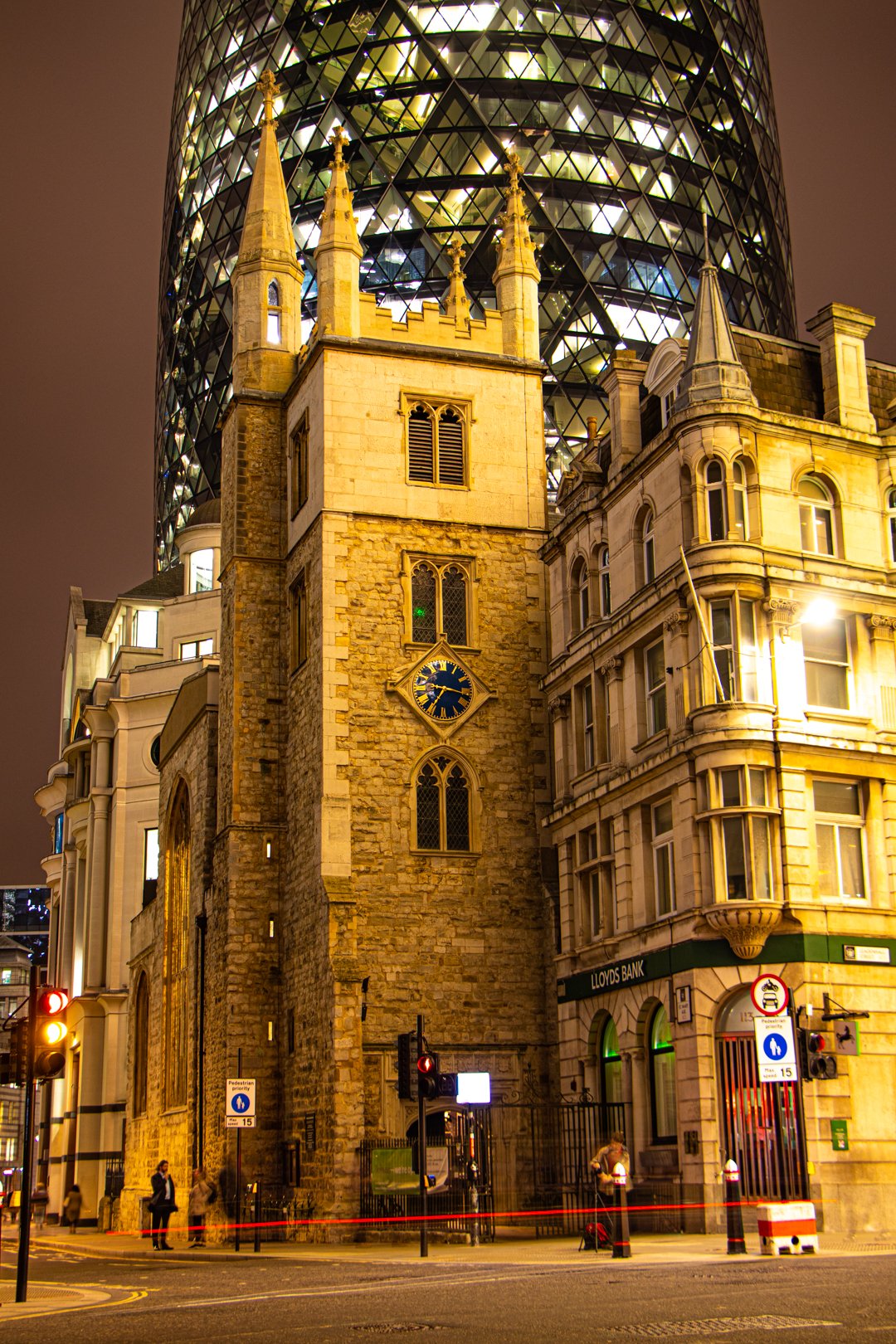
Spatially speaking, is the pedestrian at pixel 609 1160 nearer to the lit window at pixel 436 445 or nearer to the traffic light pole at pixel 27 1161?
the traffic light pole at pixel 27 1161

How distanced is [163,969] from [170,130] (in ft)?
201

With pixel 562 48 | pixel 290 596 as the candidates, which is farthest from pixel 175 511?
pixel 290 596

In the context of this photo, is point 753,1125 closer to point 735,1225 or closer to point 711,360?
point 735,1225

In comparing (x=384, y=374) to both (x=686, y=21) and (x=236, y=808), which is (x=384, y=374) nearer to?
(x=236, y=808)

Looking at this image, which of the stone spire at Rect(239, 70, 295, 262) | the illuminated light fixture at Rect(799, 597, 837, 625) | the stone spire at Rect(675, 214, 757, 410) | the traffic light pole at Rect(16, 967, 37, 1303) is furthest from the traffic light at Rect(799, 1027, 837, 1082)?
the stone spire at Rect(239, 70, 295, 262)

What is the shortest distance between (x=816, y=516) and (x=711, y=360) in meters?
3.45

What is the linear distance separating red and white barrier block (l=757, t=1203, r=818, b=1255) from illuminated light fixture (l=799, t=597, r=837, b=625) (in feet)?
39.3

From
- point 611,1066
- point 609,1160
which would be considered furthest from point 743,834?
point 611,1066

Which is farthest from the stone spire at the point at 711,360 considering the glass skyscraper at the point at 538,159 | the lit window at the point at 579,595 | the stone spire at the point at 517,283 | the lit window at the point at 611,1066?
the glass skyscraper at the point at 538,159

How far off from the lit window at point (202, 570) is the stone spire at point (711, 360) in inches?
1710

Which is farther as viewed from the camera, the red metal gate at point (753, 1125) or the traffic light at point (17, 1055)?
the red metal gate at point (753, 1125)

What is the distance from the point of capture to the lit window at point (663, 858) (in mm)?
32250

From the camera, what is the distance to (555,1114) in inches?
1471

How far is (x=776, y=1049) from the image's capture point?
71.1 feet
